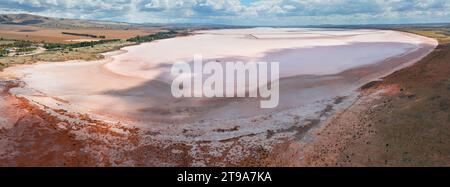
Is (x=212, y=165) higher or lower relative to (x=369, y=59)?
lower

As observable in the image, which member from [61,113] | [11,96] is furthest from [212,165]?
[11,96]

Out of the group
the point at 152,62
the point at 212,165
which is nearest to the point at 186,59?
the point at 152,62

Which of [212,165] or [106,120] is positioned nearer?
[212,165]

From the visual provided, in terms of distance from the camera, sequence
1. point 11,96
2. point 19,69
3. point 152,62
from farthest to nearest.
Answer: point 152,62 < point 19,69 < point 11,96

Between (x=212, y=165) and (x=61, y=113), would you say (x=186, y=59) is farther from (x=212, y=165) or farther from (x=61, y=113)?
(x=212, y=165)

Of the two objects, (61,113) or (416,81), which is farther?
(416,81)
